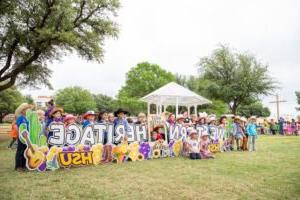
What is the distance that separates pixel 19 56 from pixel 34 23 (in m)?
3.24

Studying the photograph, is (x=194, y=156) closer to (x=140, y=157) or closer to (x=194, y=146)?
(x=194, y=146)

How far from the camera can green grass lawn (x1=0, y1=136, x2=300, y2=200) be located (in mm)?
5910

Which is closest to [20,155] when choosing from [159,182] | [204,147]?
[159,182]

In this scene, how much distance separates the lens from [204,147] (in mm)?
12062

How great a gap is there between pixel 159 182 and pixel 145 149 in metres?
3.90

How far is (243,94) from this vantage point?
139 ft

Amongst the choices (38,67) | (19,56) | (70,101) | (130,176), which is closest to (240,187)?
(130,176)

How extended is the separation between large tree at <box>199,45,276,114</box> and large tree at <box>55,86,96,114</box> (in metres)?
53.7

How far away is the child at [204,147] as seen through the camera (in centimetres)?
1132

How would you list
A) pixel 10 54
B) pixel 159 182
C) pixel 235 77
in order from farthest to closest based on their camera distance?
pixel 235 77 → pixel 10 54 → pixel 159 182

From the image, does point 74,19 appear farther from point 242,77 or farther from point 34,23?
point 242,77

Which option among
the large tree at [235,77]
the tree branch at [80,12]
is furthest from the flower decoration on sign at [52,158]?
the large tree at [235,77]

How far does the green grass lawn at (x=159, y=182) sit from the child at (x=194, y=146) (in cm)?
140

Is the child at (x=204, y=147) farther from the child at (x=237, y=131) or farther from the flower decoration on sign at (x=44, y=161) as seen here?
the flower decoration on sign at (x=44, y=161)
